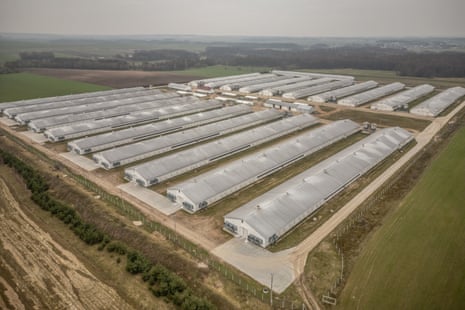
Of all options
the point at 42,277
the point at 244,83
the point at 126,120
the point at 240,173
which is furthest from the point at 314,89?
the point at 42,277

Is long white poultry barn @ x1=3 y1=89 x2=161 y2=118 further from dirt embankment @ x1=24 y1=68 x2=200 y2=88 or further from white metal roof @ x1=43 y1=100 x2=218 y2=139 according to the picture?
dirt embankment @ x1=24 y1=68 x2=200 y2=88

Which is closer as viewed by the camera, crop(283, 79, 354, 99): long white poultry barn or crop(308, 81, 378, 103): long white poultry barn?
crop(308, 81, 378, 103): long white poultry barn

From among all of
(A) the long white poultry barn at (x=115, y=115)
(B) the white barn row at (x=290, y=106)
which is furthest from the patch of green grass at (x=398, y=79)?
(A) the long white poultry barn at (x=115, y=115)

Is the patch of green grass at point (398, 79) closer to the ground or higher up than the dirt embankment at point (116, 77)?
higher up

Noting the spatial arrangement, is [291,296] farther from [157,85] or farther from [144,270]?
[157,85]

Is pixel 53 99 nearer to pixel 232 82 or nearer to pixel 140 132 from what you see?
pixel 140 132

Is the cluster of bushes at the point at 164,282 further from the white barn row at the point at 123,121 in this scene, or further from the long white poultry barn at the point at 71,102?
the long white poultry barn at the point at 71,102

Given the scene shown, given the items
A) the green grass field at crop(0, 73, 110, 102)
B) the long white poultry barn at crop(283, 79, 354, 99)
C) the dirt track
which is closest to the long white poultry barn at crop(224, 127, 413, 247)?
the dirt track
